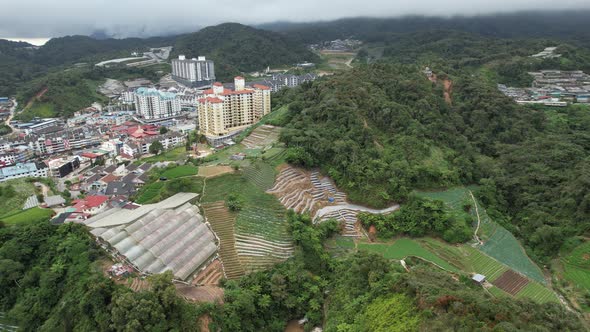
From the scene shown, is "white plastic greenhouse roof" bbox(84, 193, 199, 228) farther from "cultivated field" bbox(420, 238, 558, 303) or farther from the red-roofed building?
"cultivated field" bbox(420, 238, 558, 303)

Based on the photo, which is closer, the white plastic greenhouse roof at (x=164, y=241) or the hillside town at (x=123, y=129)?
the white plastic greenhouse roof at (x=164, y=241)

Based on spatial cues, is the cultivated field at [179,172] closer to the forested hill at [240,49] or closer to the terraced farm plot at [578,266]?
the terraced farm plot at [578,266]

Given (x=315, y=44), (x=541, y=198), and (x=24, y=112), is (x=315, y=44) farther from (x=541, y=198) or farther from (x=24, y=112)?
(x=541, y=198)

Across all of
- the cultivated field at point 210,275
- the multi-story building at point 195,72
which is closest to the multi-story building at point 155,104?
the multi-story building at point 195,72

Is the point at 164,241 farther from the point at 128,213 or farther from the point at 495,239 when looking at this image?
the point at 495,239

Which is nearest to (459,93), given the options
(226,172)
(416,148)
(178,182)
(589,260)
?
(416,148)

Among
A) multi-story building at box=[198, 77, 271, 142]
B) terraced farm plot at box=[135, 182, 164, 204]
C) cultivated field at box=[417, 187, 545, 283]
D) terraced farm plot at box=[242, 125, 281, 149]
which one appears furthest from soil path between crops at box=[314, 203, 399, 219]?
multi-story building at box=[198, 77, 271, 142]
